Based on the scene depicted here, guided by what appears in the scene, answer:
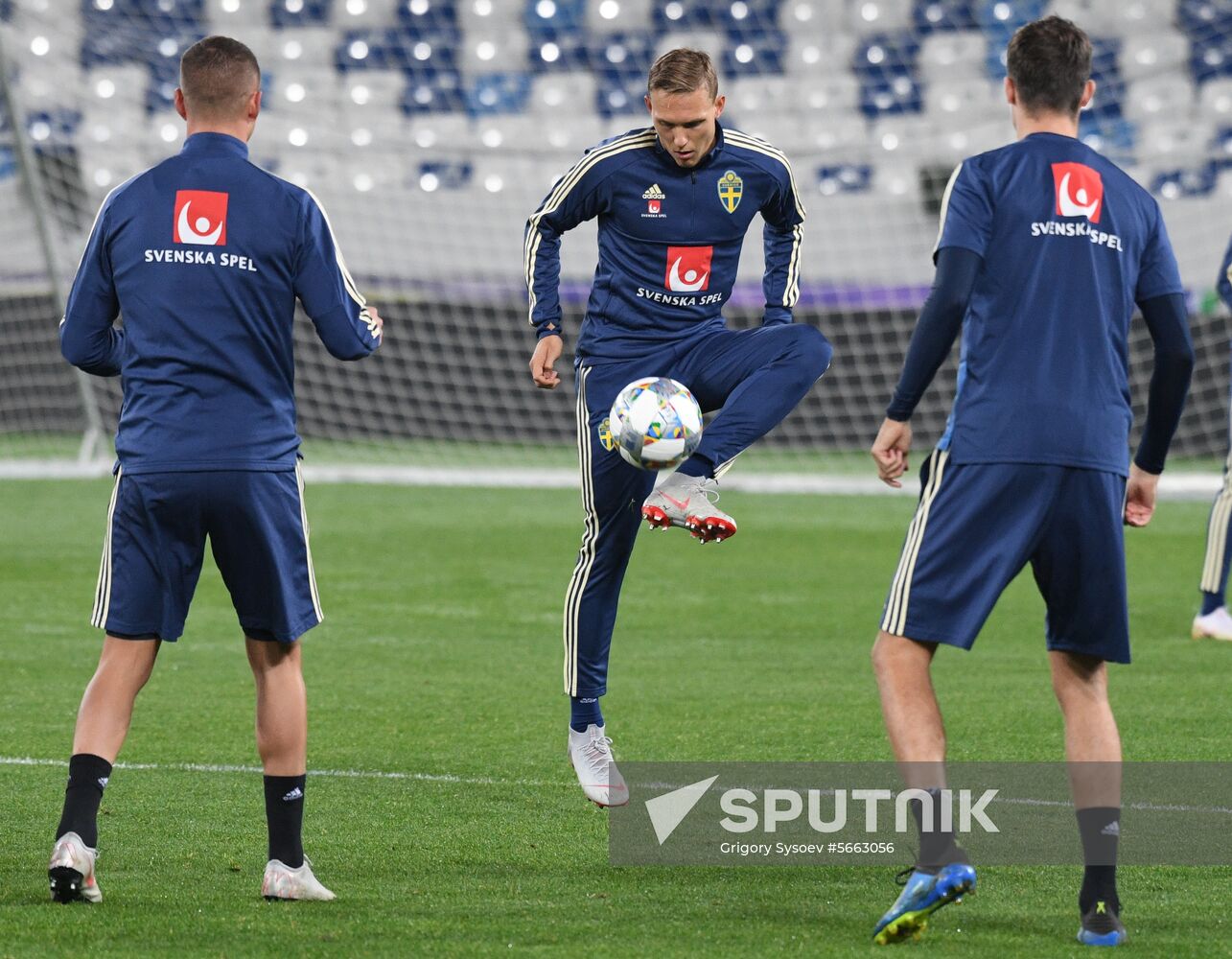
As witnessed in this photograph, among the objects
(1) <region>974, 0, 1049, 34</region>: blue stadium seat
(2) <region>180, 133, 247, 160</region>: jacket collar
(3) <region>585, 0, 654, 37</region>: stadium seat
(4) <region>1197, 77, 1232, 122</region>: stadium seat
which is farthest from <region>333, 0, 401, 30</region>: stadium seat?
(2) <region>180, 133, 247, 160</region>: jacket collar

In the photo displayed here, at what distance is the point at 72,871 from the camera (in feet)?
13.3

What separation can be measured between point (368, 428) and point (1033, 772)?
13664mm

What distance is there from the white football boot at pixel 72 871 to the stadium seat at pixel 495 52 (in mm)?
19380

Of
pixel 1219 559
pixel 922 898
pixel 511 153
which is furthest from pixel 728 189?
pixel 511 153

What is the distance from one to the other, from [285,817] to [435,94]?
63.0 feet

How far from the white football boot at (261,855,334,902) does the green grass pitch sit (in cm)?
6

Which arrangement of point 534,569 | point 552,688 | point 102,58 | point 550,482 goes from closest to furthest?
point 552,688
point 534,569
point 550,482
point 102,58

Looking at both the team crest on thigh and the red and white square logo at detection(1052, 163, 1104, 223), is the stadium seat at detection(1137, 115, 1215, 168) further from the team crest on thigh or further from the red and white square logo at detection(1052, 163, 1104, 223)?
the red and white square logo at detection(1052, 163, 1104, 223)

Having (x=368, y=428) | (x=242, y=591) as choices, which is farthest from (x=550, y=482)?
(x=242, y=591)

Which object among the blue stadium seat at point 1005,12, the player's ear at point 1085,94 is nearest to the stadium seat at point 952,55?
the blue stadium seat at point 1005,12

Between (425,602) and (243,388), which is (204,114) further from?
(425,602)

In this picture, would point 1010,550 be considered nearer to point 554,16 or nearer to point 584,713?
point 584,713

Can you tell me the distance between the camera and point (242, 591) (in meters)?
4.28

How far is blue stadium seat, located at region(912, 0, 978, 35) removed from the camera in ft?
73.8
